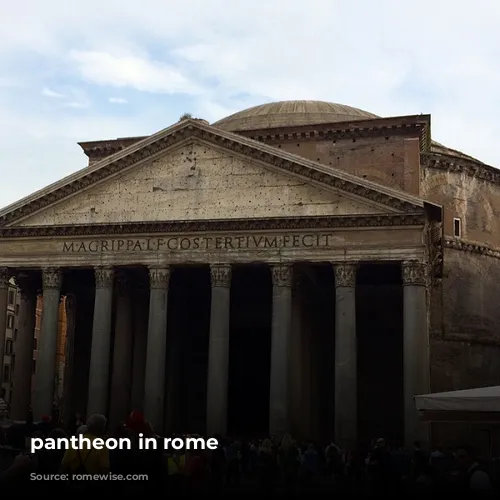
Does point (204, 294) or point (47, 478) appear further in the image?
point (204, 294)

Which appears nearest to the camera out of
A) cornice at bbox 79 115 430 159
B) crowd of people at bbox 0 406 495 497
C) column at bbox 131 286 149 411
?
crowd of people at bbox 0 406 495 497

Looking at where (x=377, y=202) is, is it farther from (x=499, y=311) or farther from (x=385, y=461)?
(x=499, y=311)

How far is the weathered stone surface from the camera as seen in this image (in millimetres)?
22359

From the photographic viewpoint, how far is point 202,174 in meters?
23.3

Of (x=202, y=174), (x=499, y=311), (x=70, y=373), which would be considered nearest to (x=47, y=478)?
(x=202, y=174)

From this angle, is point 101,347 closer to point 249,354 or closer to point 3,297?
point 3,297

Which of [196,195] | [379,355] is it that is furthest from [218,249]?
[379,355]

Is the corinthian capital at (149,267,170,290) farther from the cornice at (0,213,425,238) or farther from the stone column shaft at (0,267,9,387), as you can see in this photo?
the stone column shaft at (0,267,9,387)

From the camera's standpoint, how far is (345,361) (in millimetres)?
21219

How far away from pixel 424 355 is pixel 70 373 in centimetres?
1444

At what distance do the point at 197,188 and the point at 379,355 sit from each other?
32.5 feet

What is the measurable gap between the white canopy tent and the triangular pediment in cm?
1063

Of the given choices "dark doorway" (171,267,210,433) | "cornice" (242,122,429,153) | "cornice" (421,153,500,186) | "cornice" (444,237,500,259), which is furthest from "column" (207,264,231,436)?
"cornice" (421,153,500,186)

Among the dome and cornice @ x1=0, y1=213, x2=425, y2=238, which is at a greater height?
the dome
